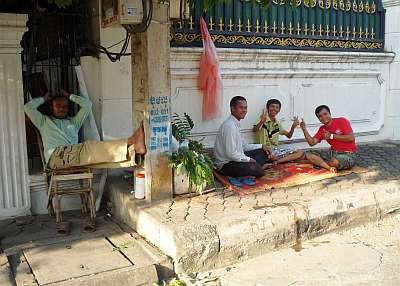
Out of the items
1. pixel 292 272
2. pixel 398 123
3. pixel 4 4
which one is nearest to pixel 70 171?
pixel 4 4

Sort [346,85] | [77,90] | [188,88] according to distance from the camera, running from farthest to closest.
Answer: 1. [346,85]
2. [188,88]
3. [77,90]

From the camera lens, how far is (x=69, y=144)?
5.43 metres

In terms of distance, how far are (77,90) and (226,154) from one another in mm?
1972

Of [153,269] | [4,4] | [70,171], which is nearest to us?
[153,269]

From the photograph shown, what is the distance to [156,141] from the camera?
5.02 metres

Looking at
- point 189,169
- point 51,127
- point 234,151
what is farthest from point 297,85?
point 51,127

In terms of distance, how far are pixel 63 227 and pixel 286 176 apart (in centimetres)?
271

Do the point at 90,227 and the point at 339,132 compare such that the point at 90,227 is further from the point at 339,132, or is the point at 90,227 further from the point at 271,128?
the point at 339,132

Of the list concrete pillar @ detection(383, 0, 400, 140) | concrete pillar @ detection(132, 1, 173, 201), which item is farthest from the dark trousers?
concrete pillar @ detection(383, 0, 400, 140)

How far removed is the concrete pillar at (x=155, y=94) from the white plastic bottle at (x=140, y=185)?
0.08 metres

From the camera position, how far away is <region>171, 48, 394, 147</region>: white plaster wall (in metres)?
6.89

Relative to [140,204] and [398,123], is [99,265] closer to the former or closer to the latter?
[140,204]

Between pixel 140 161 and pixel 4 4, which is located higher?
pixel 4 4

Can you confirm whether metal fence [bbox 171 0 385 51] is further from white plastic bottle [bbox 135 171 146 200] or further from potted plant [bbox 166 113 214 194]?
white plastic bottle [bbox 135 171 146 200]
